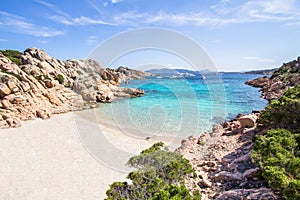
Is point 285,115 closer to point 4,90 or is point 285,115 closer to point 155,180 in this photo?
point 155,180

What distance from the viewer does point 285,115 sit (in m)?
9.35

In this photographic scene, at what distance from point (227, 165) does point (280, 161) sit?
9.26ft

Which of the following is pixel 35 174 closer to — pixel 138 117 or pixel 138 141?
pixel 138 141

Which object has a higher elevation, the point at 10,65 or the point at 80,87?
the point at 10,65

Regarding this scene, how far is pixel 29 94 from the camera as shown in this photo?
20.3 meters

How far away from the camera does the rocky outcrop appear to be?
5.76 metres

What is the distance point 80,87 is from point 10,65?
9330 millimetres

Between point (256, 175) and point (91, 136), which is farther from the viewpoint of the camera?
point (91, 136)

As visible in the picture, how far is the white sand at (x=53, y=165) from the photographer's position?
7.20 meters

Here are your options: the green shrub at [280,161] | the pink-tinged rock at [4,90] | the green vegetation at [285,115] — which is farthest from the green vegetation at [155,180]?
the pink-tinged rock at [4,90]

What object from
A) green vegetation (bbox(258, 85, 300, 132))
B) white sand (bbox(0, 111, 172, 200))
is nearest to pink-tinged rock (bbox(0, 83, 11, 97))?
white sand (bbox(0, 111, 172, 200))

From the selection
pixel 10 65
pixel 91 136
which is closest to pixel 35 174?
pixel 91 136

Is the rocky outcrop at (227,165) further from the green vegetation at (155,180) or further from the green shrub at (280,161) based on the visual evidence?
the green vegetation at (155,180)

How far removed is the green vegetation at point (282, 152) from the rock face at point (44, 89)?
16.2 meters
